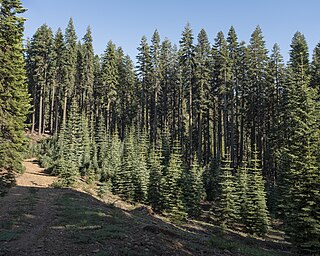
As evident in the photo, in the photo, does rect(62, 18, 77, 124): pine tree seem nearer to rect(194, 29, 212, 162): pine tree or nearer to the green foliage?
rect(194, 29, 212, 162): pine tree

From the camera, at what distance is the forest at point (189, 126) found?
20641 mm

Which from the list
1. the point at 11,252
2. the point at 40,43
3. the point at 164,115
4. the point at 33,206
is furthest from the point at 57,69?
the point at 11,252

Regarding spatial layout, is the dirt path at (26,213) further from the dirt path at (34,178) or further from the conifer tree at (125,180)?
the conifer tree at (125,180)

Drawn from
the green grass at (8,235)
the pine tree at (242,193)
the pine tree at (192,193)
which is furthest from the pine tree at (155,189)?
the green grass at (8,235)

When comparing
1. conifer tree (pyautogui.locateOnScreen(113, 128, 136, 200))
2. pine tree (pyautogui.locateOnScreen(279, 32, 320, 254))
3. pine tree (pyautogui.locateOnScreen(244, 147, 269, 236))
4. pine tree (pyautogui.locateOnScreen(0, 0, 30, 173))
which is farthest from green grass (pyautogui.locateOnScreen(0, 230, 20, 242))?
pine tree (pyautogui.locateOnScreen(244, 147, 269, 236))

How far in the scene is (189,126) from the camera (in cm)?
4353

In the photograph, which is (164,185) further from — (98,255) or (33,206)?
(98,255)

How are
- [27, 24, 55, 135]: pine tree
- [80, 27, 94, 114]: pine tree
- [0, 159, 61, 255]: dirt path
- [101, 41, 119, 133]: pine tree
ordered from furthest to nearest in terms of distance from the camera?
[80, 27, 94, 114]: pine tree
[101, 41, 119, 133]: pine tree
[27, 24, 55, 135]: pine tree
[0, 159, 61, 255]: dirt path

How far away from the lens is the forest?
67.7 ft

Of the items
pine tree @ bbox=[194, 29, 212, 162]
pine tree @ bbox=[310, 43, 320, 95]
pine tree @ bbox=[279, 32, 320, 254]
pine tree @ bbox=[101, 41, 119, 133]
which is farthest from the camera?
pine tree @ bbox=[101, 41, 119, 133]

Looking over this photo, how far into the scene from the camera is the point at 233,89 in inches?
1847

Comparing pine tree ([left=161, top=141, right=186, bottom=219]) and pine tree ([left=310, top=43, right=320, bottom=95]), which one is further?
pine tree ([left=310, top=43, right=320, bottom=95])

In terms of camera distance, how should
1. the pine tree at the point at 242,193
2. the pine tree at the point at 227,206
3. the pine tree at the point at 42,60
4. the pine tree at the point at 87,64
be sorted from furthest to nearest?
the pine tree at the point at 87,64 → the pine tree at the point at 42,60 → the pine tree at the point at 227,206 → the pine tree at the point at 242,193

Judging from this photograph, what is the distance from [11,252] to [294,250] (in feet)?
51.4
